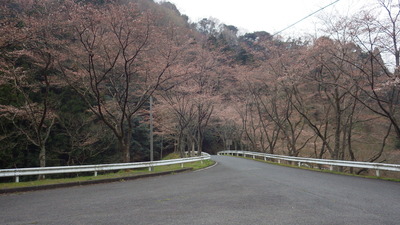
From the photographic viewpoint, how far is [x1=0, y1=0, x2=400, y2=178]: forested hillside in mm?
13086

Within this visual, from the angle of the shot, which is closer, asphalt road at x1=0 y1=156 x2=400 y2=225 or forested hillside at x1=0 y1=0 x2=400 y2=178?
asphalt road at x1=0 y1=156 x2=400 y2=225

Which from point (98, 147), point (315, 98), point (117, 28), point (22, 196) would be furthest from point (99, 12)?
point (315, 98)

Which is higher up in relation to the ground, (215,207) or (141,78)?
(141,78)

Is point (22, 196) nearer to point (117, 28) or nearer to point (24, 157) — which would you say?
point (117, 28)

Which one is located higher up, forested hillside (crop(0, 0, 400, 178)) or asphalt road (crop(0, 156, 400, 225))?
forested hillside (crop(0, 0, 400, 178))

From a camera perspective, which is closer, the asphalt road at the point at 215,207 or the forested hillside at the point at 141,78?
the asphalt road at the point at 215,207

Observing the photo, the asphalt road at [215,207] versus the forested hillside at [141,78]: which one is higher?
the forested hillside at [141,78]

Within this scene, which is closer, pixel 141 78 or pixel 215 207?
pixel 215 207

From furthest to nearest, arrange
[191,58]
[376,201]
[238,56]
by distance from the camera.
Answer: [238,56], [191,58], [376,201]

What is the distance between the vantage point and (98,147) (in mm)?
25578

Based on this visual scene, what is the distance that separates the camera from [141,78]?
20.4m

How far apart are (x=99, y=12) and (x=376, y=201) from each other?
13.0m

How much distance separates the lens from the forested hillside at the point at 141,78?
1309 cm

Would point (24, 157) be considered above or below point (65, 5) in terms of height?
below
